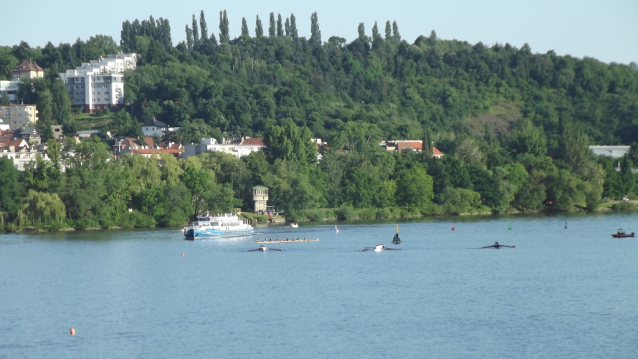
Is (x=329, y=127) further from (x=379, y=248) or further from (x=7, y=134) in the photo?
(x=379, y=248)

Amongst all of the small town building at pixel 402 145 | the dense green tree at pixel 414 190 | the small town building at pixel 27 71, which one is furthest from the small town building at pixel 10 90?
the dense green tree at pixel 414 190

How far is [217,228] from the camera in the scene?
79.2 metres

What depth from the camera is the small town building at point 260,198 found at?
94188 mm

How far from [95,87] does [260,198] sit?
73.8 m

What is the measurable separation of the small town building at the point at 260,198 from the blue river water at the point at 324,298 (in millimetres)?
20929

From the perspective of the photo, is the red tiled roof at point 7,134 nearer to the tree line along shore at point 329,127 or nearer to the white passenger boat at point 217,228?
the tree line along shore at point 329,127

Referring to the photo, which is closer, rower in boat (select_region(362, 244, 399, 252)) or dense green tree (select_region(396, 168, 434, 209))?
rower in boat (select_region(362, 244, 399, 252))

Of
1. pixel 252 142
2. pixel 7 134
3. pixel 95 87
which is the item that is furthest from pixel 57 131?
pixel 252 142

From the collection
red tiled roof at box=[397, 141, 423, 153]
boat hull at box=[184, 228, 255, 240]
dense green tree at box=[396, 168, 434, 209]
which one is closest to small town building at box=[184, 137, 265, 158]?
red tiled roof at box=[397, 141, 423, 153]

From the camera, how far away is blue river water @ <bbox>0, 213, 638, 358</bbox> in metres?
34.6

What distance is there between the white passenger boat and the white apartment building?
81.4 meters

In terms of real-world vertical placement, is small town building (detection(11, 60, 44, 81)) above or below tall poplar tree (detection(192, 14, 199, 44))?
below

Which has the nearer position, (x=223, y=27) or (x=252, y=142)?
(x=252, y=142)

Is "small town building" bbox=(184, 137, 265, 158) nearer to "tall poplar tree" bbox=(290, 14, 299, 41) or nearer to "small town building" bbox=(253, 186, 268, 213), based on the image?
"small town building" bbox=(253, 186, 268, 213)
